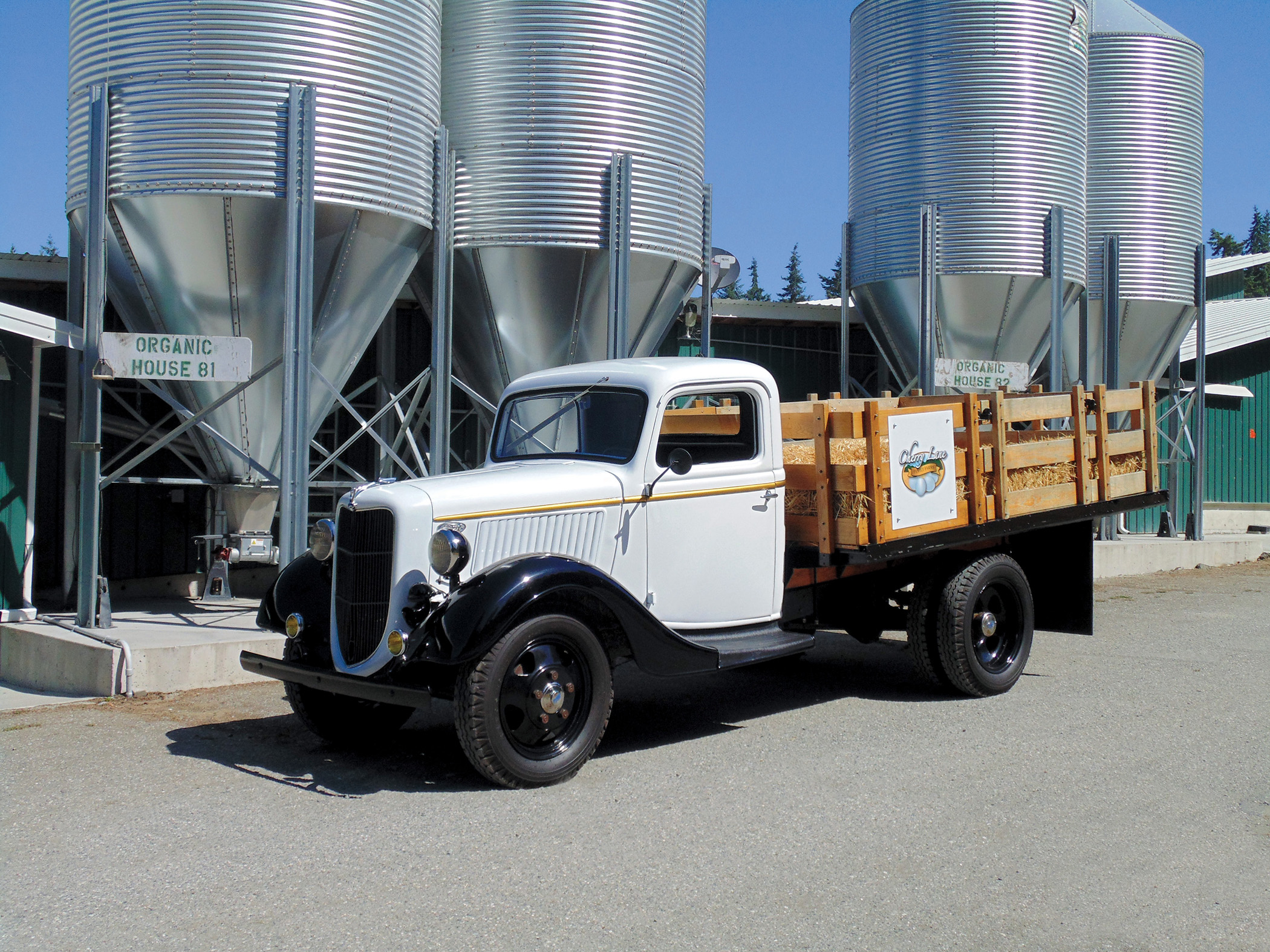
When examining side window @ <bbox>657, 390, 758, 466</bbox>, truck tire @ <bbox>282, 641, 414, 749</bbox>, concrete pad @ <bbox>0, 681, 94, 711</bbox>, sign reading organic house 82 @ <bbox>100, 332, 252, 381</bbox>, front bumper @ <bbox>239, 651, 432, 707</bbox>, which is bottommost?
concrete pad @ <bbox>0, 681, 94, 711</bbox>

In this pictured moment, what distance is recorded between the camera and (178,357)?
817cm

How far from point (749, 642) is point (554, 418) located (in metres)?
1.70

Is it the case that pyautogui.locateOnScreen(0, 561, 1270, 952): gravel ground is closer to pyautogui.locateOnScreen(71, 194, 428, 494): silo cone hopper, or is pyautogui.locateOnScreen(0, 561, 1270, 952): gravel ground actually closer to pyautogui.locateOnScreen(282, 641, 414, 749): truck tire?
pyautogui.locateOnScreen(282, 641, 414, 749): truck tire

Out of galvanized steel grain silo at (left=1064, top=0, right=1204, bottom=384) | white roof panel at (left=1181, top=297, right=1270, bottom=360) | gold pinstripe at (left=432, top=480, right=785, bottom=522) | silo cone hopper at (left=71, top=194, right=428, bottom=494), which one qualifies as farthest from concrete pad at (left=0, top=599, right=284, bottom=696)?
white roof panel at (left=1181, top=297, right=1270, bottom=360)

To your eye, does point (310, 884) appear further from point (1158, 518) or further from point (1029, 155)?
point (1158, 518)

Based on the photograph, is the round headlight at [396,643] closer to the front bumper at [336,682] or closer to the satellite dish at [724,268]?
the front bumper at [336,682]

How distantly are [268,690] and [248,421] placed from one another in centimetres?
278

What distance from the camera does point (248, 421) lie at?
366 inches

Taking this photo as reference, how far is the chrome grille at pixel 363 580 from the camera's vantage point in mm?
5141

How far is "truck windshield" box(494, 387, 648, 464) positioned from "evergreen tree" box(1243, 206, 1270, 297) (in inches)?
3860

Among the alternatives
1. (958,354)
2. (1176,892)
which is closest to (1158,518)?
(958,354)

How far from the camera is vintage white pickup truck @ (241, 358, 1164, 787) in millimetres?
5031

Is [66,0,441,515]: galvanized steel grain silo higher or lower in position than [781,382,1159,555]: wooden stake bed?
higher

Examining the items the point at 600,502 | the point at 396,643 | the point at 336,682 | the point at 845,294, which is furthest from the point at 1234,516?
the point at 336,682
